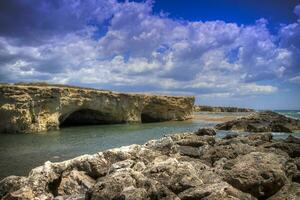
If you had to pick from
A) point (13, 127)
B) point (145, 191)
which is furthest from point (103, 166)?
point (13, 127)

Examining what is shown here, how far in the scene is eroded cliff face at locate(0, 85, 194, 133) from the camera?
3606 centimetres

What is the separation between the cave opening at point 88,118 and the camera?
49.1 meters

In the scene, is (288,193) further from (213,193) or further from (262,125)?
(262,125)

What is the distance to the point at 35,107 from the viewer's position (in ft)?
123

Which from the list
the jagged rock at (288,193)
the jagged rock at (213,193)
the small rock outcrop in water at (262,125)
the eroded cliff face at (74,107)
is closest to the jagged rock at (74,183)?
the jagged rock at (213,193)

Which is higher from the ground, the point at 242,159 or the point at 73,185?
the point at 242,159

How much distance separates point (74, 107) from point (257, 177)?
34.4 m

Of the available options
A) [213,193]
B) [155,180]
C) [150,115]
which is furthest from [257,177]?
[150,115]

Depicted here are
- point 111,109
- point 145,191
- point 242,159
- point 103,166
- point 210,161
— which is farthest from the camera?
point 111,109

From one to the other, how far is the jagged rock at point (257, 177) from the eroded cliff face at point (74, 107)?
96.4 ft

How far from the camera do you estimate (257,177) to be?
10844 mm

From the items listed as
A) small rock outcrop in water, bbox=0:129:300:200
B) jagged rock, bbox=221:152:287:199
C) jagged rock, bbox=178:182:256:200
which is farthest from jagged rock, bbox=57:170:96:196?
jagged rock, bbox=221:152:287:199

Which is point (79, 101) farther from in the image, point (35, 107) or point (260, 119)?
point (260, 119)

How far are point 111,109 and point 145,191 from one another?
3977cm
